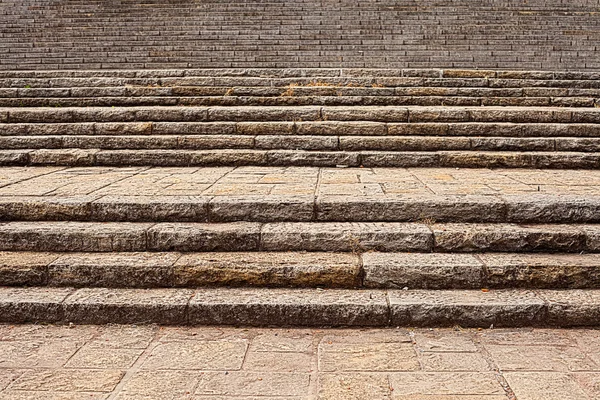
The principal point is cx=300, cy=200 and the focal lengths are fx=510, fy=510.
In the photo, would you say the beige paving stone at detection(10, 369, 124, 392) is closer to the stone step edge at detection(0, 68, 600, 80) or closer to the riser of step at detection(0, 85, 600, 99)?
the riser of step at detection(0, 85, 600, 99)

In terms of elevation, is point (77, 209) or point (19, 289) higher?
point (77, 209)

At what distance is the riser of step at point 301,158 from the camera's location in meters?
5.62

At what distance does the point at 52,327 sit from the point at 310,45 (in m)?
8.97

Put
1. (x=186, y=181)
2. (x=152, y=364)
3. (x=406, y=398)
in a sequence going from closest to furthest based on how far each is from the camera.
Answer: (x=406, y=398) < (x=152, y=364) < (x=186, y=181)

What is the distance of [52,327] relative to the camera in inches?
124

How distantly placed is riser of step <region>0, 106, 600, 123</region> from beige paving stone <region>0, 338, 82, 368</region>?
4.13m

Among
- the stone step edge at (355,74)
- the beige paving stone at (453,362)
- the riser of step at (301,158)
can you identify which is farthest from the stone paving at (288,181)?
the stone step edge at (355,74)

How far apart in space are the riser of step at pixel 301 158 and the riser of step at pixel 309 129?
482mm

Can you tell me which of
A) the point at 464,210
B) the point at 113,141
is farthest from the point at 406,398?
the point at 113,141

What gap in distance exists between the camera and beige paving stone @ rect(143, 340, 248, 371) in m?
2.67

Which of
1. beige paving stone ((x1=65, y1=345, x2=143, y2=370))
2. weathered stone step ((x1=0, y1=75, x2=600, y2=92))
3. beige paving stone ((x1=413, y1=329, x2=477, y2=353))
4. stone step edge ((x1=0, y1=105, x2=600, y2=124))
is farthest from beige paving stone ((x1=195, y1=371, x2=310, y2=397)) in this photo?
weathered stone step ((x1=0, y1=75, x2=600, y2=92))

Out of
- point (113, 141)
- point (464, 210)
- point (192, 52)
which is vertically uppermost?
point (192, 52)

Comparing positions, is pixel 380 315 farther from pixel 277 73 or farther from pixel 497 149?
pixel 277 73

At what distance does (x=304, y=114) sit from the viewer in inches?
259
